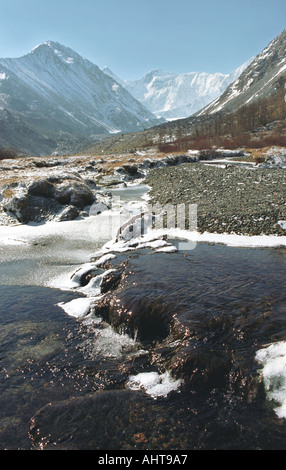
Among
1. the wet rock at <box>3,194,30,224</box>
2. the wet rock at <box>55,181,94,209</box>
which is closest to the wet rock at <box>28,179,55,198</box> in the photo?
the wet rock at <box>55,181,94,209</box>

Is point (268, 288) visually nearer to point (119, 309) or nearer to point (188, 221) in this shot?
point (119, 309)

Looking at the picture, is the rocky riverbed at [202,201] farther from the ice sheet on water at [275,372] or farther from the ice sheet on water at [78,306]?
the ice sheet on water at [275,372]

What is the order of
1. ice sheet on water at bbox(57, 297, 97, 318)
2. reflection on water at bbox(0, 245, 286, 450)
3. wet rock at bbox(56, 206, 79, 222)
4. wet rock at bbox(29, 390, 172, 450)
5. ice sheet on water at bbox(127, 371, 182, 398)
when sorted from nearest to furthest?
1. wet rock at bbox(29, 390, 172, 450)
2. reflection on water at bbox(0, 245, 286, 450)
3. ice sheet on water at bbox(127, 371, 182, 398)
4. ice sheet on water at bbox(57, 297, 97, 318)
5. wet rock at bbox(56, 206, 79, 222)

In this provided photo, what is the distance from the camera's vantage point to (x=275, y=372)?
23.6 ft

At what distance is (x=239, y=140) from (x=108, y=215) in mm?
101276

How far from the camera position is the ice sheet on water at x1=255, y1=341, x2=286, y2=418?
6574mm

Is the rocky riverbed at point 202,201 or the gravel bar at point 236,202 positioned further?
the rocky riverbed at point 202,201

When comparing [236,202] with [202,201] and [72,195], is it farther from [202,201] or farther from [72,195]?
[72,195]

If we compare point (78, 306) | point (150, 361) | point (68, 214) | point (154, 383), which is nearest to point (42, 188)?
point (68, 214)

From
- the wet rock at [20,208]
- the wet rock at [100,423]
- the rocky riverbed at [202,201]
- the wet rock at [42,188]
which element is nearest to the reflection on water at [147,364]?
the wet rock at [100,423]

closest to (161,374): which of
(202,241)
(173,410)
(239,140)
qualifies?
(173,410)

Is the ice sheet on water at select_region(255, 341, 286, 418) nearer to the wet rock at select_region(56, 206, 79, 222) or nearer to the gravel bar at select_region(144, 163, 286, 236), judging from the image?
the gravel bar at select_region(144, 163, 286, 236)

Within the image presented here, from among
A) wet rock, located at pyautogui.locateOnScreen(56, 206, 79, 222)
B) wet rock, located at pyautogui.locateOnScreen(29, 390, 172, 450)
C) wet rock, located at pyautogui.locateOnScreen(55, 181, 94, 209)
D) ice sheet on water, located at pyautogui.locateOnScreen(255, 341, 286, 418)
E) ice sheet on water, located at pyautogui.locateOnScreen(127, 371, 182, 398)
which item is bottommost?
wet rock, located at pyautogui.locateOnScreen(29, 390, 172, 450)

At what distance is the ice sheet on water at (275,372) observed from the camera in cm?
657
